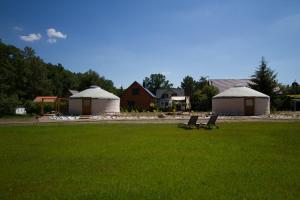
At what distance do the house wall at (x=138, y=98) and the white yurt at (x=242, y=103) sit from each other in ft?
51.4

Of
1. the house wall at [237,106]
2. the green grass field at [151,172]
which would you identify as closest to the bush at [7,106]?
the house wall at [237,106]

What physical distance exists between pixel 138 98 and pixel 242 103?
19.0m

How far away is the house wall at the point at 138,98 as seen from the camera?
46.3m

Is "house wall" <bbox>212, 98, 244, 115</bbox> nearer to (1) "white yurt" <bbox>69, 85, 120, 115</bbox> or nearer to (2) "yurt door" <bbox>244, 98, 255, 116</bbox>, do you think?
(2) "yurt door" <bbox>244, 98, 255, 116</bbox>

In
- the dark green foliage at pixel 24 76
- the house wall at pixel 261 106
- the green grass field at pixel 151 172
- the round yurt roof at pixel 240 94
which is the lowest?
the green grass field at pixel 151 172

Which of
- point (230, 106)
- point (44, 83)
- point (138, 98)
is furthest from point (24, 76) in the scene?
point (230, 106)

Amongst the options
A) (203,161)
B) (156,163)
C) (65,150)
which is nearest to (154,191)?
(156,163)

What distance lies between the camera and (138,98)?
4684cm

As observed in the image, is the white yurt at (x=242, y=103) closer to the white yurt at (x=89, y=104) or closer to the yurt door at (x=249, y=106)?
the yurt door at (x=249, y=106)

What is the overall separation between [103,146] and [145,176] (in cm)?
421

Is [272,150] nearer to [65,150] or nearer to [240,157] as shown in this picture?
[240,157]

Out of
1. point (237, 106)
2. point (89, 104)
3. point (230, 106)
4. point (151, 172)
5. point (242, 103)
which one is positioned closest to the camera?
point (151, 172)

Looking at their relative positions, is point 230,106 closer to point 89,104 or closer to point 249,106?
point 249,106

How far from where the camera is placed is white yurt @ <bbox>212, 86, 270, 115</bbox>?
31.6 m
